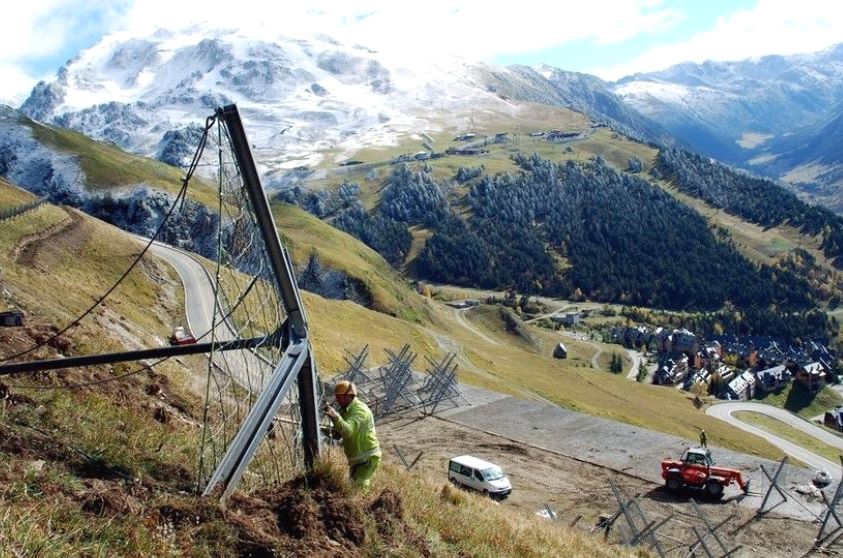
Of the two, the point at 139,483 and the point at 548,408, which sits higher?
the point at 139,483

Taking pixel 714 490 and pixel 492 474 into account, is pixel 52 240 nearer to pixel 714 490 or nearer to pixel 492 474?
pixel 492 474

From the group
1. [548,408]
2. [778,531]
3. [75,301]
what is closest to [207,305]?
[75,301]

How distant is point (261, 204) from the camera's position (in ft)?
30.9

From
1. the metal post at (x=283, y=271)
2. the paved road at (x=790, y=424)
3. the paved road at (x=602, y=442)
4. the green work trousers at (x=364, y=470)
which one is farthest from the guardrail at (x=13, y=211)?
the paved road at (x=790, y=424)

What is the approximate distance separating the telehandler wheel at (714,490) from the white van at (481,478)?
8311mm

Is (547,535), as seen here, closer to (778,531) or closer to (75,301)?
(778,531)

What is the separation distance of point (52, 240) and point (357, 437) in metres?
43.3

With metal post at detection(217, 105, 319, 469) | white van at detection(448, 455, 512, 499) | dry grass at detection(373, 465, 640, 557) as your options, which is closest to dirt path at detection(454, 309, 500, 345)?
white van at detection(448, 455, 512, 499)

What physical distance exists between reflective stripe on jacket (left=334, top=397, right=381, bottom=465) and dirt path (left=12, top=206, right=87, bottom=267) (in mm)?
33456

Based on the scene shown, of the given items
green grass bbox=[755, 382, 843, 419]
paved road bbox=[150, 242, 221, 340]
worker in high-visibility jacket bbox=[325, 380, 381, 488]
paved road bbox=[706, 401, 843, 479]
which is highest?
worker in high-visibility jacket bbox=[325, 380, 381, 488]

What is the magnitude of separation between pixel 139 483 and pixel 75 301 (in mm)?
26576

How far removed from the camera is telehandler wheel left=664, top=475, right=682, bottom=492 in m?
28.3

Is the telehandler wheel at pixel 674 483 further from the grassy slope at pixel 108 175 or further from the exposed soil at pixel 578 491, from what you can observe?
the grassy slope at pixel 108 175

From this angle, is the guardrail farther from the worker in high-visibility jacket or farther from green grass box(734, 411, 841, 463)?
green grass box(734, 411, 841, 463)
